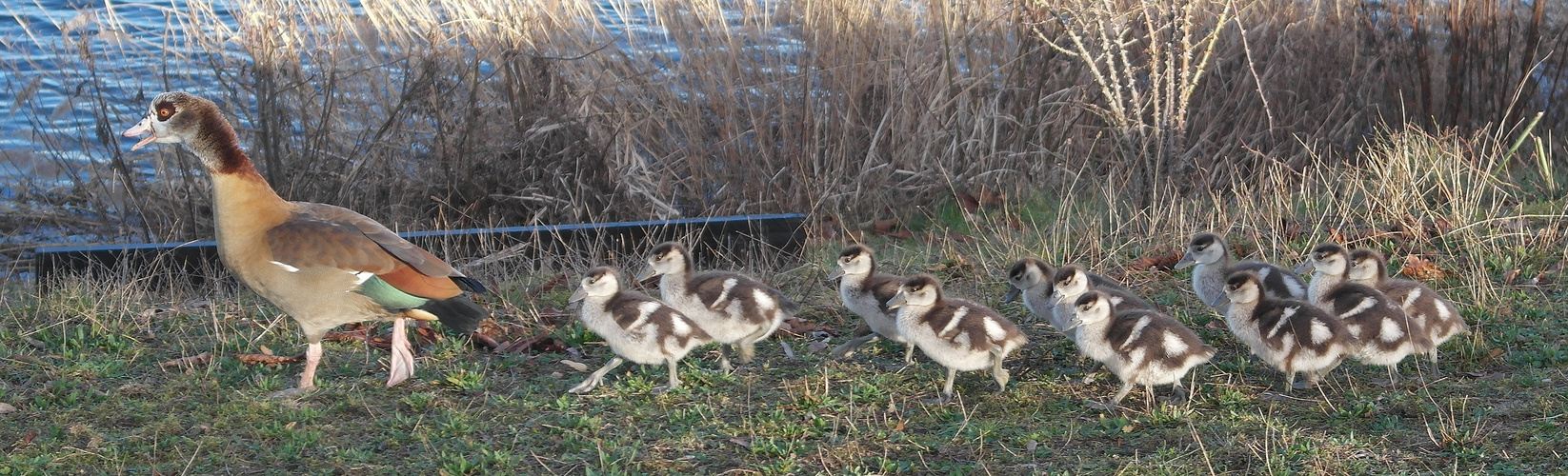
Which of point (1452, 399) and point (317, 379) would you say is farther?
point (317, 379)

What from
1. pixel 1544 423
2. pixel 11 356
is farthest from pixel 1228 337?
pixel 11 356

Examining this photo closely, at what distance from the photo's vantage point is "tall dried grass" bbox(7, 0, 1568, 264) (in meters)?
9.23

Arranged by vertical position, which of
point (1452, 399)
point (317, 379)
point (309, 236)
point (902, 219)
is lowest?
point (902, 219)

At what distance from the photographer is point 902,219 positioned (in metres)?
9.70

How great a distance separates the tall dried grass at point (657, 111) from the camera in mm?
9227

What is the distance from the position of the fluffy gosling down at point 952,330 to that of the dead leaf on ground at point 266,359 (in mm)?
2584

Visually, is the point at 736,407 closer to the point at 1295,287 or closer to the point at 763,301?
the point at 763,301

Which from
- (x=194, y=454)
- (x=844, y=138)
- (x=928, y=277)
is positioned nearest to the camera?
(x=194, y=454)

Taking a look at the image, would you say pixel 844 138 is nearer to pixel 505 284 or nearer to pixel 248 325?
pixel 505 284

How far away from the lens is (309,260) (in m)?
5.40

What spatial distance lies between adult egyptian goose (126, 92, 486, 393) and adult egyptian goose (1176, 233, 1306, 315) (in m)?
3.13

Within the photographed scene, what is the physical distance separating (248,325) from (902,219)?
466 centimetres

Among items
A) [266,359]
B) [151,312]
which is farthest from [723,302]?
[151,312]

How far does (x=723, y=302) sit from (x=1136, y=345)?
1.66m
